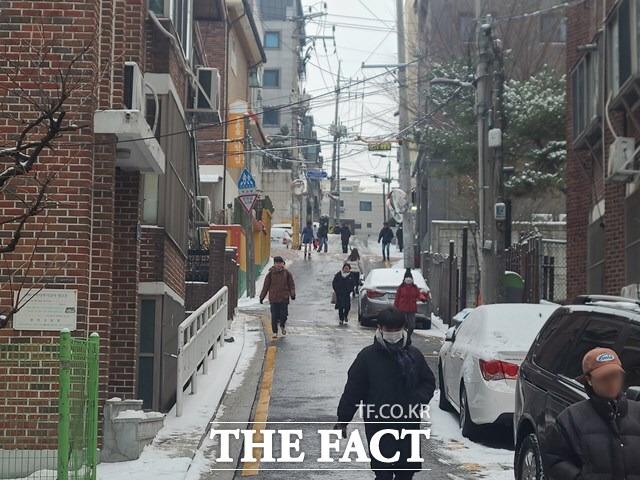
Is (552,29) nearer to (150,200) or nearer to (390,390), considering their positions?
(150,200)

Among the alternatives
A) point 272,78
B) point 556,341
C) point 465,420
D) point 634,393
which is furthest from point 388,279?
point 272,78

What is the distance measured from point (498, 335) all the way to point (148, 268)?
430cm

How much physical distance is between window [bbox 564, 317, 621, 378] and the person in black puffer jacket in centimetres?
180

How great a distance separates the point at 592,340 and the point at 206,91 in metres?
10.4

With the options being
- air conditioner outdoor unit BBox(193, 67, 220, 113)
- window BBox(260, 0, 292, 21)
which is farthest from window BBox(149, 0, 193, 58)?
window BBox(260, 0, 292, 21)

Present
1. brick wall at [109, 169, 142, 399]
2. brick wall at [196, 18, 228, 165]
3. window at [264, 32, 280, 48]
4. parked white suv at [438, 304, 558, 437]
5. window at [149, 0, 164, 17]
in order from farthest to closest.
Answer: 1. window at [264, 32, 280, 48]
2. brick wall at [196, 18, 228, 165]
3. window at [149, 0, 164, 17]
4. brick wall at [109, 169, 142, 399]
5. parked white suv at [438, 304, 558, 437]

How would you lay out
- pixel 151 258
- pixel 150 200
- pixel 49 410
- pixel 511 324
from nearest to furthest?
pixel 49 410
pixel 511 324
pixel 151 258
pixel 150 200

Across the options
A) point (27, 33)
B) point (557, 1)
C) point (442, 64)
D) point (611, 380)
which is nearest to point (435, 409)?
point (27, 33)

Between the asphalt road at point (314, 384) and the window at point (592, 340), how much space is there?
2.47 metres

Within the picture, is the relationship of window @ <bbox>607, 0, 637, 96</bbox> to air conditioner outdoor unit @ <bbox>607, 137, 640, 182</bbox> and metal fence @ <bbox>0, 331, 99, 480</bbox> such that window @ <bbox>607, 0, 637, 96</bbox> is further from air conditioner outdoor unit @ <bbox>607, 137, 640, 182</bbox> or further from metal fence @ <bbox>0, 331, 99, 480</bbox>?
metal fence @ <bbox>0, 331, 99, 480</bbox>

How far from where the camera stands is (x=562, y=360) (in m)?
8.05

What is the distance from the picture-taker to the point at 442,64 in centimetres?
3656

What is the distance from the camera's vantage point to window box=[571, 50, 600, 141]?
59.7ft

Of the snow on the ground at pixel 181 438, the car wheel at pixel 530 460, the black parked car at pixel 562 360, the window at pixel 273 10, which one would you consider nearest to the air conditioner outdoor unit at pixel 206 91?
the snow on the ground at pixel 181 438
